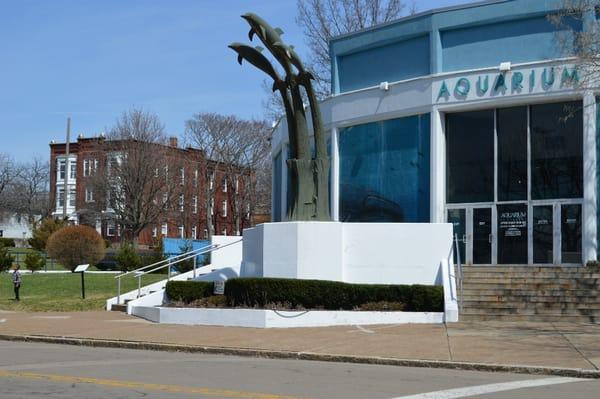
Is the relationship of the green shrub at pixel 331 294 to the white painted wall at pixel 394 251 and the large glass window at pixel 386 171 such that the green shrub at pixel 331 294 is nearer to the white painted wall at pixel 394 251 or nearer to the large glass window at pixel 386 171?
the white painted wall at pixel 394 251

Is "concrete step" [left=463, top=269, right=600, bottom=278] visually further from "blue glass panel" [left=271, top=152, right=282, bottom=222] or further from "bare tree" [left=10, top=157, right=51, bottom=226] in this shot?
"bare tree" [left=10, top=157, right=51, bottom=226]

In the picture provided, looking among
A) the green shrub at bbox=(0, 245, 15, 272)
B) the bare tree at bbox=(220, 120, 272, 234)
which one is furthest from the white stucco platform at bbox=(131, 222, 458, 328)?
the bare tree at bbox=(220, 120, 272, 234)

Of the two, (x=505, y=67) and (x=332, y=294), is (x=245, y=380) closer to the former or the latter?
(x=332, y=294)

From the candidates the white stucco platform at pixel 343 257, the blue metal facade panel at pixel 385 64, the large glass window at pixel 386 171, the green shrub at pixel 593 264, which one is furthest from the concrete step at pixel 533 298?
the blue metal facade panel at pixel 385 64

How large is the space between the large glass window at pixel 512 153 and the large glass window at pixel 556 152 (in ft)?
1.01

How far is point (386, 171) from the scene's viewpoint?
28.9 m

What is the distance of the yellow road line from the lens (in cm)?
1007

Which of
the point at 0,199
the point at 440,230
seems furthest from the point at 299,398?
the point at 0,199

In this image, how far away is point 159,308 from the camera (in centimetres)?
2173

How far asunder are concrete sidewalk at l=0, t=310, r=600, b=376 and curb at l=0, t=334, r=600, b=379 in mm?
108

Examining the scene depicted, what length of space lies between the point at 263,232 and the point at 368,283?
3.35 metres

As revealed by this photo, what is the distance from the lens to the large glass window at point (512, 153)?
1048 inches

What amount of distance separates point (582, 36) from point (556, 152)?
23.3ft

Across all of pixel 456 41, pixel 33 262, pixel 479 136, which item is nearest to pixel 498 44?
pixel 456 41
